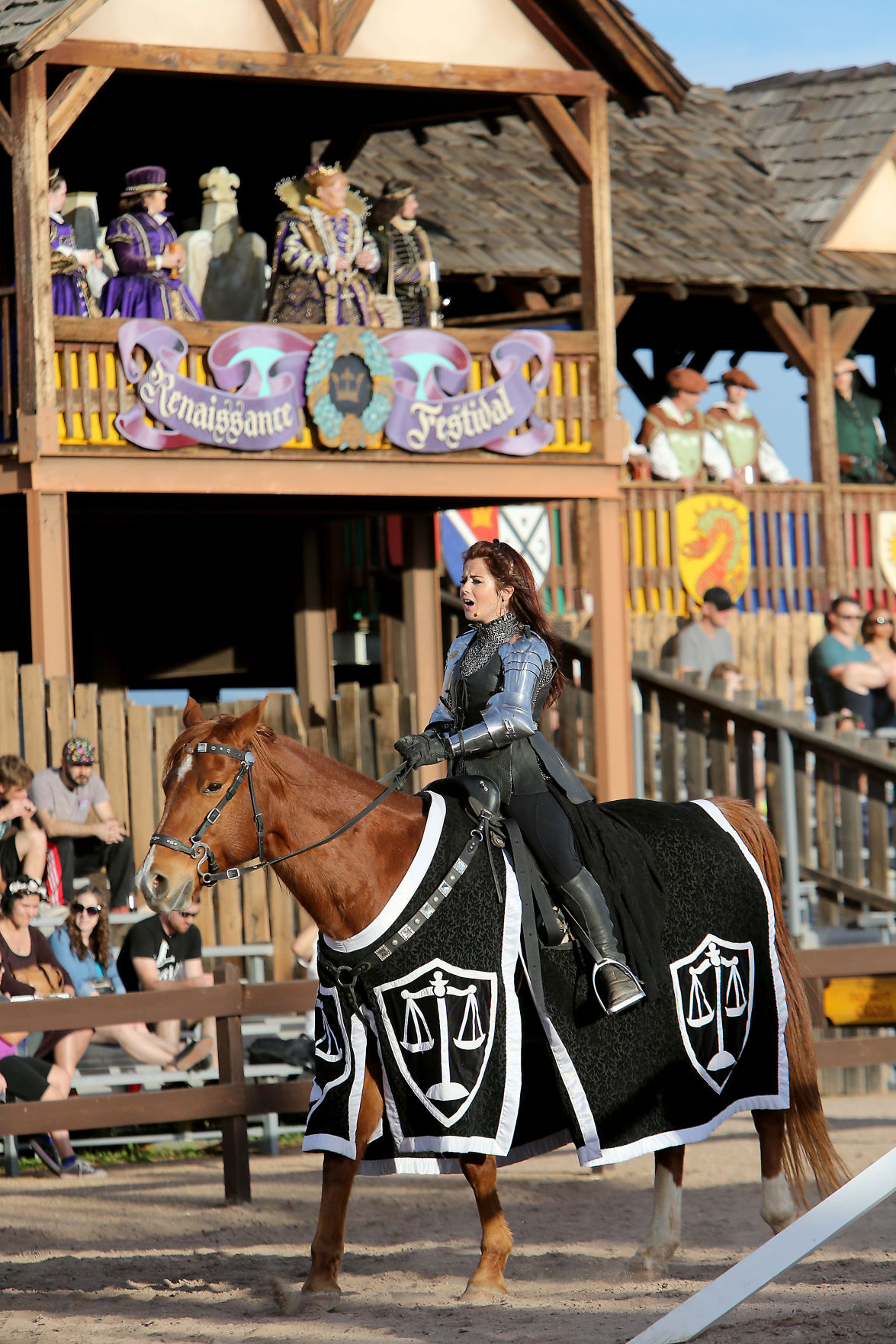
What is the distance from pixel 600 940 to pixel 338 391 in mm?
7502

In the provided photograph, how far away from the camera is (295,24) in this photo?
44.6 ft

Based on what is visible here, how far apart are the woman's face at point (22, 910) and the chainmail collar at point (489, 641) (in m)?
4.03

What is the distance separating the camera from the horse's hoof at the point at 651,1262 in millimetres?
7199

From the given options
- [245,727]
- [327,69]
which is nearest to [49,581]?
[327,69]

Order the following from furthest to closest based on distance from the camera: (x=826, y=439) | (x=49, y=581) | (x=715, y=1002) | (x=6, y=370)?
(x=826, y=439)
(x=6, y=370)
(x=49, y=581)
(x=715, y=1002)

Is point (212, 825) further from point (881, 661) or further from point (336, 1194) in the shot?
point (881, 661)

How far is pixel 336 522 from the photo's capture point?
1764 centimetres

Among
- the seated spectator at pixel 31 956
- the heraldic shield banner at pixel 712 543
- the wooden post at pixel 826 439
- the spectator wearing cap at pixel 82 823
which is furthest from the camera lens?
the wooden post at pixel 826 439

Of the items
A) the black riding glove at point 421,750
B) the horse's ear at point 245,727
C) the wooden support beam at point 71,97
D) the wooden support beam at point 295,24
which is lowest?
the black riding glove at point 421,750

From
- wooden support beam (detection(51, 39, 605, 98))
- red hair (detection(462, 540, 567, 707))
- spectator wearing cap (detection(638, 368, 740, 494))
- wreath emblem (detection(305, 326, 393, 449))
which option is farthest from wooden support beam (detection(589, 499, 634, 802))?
red hair (detection(462, 540, 567, 707))

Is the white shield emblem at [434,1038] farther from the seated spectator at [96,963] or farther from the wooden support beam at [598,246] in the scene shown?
the wooden support beam at [598,246]

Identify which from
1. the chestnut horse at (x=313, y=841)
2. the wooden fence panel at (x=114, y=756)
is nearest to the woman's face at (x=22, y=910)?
the wooden fence panel at (x=114, y=756)

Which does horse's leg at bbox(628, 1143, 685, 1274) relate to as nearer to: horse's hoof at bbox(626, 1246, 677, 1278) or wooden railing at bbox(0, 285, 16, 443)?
horse's hoof at bbox(626, 1246, 677, 1278)

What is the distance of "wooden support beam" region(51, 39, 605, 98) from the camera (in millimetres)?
12906
